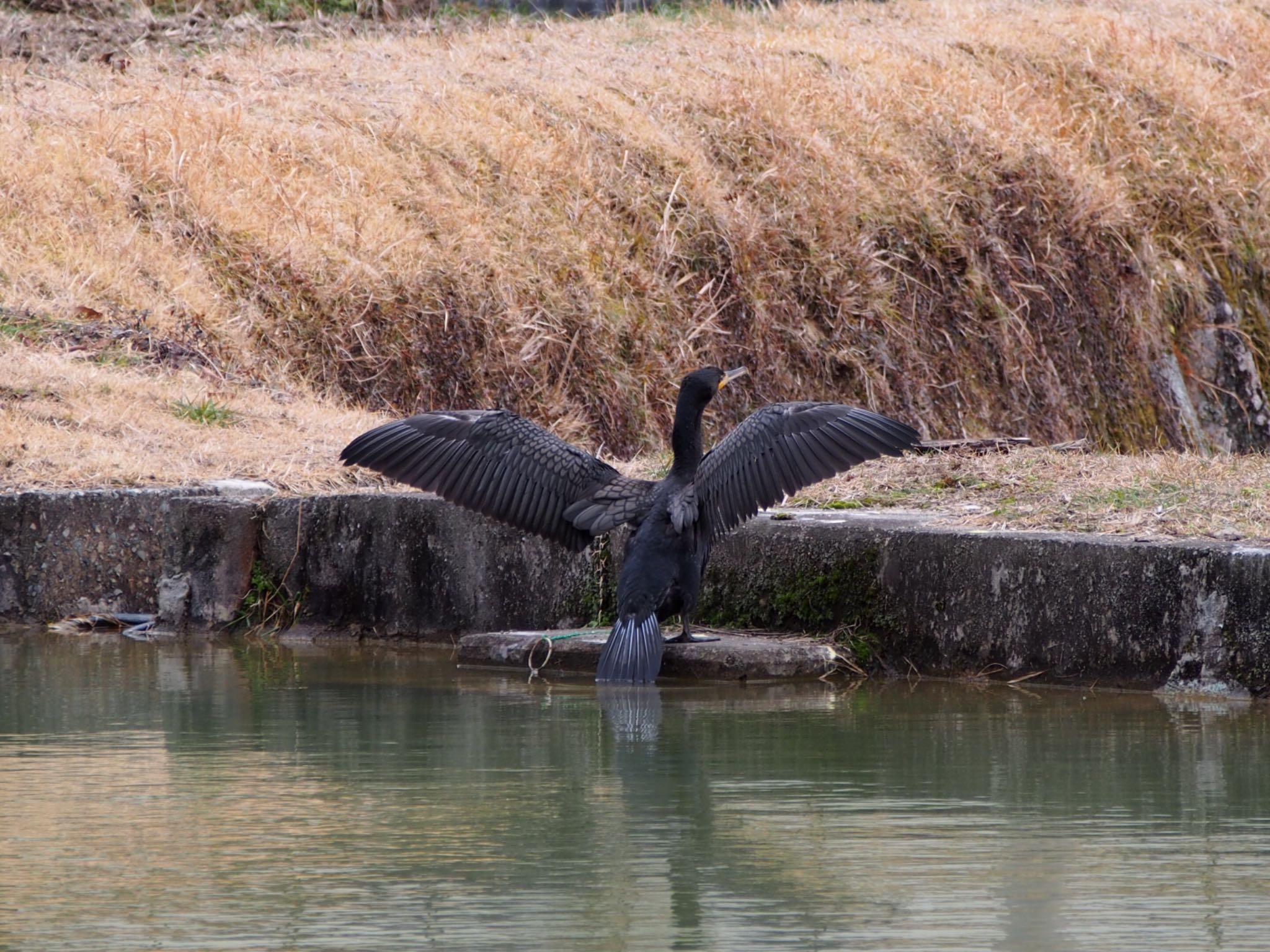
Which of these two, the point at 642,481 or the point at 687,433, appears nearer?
the point at 687,433

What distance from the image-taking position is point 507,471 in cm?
712

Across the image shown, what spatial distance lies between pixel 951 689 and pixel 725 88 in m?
10.2

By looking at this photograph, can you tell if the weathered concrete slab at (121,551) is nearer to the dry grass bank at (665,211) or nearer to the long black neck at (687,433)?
the long black neck at (687,433)

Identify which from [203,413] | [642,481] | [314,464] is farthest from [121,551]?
[642,481]

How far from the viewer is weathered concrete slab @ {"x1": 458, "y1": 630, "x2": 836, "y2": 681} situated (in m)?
6.64

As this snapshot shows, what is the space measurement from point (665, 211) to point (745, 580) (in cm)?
746

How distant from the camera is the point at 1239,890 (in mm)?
3686

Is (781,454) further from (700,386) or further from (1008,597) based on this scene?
(1008,597)

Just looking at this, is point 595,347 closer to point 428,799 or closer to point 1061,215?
point 1061,215

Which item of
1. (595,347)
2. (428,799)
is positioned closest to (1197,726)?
(428,799)

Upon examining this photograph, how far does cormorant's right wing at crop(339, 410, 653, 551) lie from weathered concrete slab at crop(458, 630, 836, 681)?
0.41 metres

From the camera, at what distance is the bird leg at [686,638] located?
6.83m

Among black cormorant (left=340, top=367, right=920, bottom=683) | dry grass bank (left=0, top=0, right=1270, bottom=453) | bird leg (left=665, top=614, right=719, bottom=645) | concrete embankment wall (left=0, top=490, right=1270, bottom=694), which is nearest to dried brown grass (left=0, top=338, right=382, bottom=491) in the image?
concrete embankment wall (left=0, top=490, right=1270, bottom=694)

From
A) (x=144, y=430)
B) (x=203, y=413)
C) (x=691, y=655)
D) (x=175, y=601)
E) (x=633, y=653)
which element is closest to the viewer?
(x=633, y=653)
